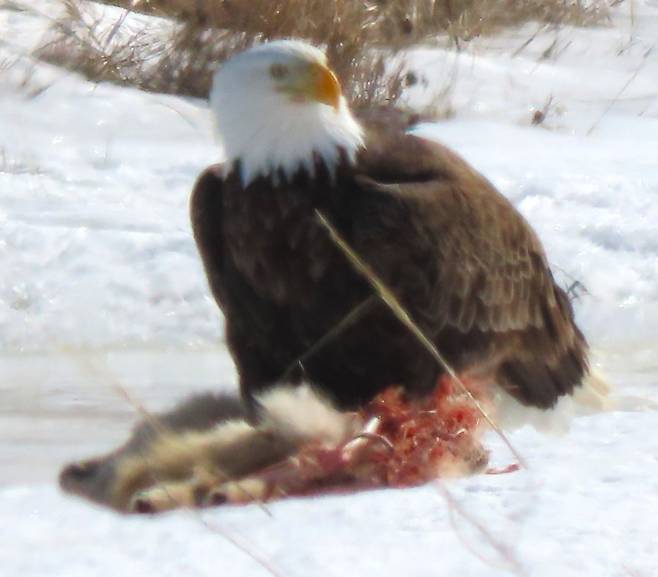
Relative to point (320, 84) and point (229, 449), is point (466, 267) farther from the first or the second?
point (229, 449)

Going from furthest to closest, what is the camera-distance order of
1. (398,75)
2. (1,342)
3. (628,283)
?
(398,75)
(628,283)
(1,342)

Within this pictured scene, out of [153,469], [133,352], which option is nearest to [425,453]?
[153,469]

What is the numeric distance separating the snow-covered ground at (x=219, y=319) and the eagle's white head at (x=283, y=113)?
645 mm

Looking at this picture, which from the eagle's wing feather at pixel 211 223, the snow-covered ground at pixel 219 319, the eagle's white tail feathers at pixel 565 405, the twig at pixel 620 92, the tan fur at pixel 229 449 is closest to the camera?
the snow-covered ground at pixel 219 319

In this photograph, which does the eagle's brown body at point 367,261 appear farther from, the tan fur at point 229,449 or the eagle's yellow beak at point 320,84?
the tan fur at point 229,449

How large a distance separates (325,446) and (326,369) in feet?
3.09

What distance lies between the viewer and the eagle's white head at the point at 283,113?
4199 mm

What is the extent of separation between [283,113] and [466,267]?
589mm

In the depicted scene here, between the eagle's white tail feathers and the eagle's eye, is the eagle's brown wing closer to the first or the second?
the eagle's white tail feathers

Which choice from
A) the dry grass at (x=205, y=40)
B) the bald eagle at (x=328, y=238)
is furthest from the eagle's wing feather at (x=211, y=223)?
the dry grass at (x=205, y=40)

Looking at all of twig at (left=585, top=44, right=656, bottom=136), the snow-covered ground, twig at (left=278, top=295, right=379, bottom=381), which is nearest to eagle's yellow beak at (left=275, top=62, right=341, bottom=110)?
twig at (left=278, top=295, right=379, bottom=381)

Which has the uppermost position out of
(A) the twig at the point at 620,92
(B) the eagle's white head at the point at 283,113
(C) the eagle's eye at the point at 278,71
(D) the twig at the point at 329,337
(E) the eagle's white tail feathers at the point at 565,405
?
(C) the eagle's eye at the point at 278,71

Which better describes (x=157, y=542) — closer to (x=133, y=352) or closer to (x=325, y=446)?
(x=325, y=446)

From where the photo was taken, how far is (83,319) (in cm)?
536
